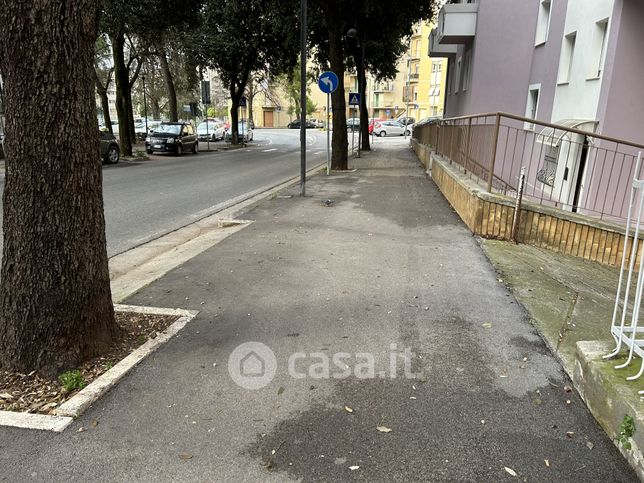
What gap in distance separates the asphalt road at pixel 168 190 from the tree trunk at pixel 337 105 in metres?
1.68

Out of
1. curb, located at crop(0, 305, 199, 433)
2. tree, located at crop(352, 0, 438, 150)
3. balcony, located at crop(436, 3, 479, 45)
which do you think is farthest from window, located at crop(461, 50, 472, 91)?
curb, located at crop(0, 305, 199, 433)

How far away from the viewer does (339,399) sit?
309 cm

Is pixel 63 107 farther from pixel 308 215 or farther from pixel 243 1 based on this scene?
pixel 243 1

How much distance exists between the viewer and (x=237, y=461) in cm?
254

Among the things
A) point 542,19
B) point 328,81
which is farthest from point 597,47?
point 328,81

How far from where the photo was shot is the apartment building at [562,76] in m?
9.59

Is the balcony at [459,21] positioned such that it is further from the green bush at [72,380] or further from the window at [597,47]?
the green bush at [72,380]

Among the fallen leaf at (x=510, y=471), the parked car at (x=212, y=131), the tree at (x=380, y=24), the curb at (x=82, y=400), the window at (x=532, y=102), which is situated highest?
the tree at (x=380, y=24)

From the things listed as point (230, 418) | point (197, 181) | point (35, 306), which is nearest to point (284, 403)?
point (230, 418)

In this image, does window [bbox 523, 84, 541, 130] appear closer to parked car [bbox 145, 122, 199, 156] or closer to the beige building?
parked car [bbox 145, 122, 199, 156]

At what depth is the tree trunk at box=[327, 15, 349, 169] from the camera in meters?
16.4

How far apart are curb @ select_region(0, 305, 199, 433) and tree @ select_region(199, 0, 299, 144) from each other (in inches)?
772

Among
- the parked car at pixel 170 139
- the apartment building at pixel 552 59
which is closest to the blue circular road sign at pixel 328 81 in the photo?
the apartment building at pixel 552 59

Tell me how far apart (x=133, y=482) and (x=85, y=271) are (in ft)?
4.80
